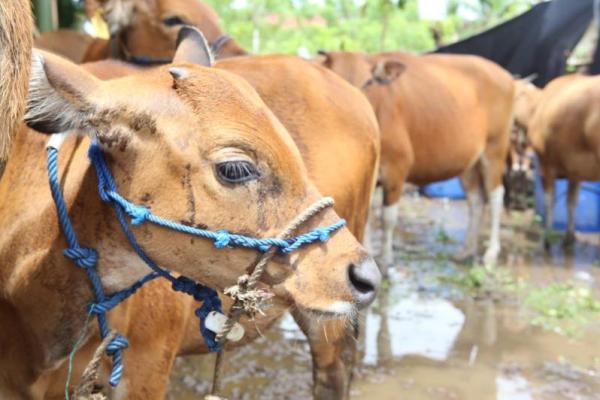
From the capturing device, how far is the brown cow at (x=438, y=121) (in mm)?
6980

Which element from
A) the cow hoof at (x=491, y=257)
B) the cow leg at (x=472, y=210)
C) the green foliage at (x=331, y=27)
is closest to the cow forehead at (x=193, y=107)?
the cow hoof at (x=491, y=257)

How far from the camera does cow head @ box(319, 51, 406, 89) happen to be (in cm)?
682

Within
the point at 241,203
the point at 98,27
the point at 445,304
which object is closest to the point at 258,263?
the point at 241,203

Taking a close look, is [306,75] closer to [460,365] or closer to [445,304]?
[460,365]

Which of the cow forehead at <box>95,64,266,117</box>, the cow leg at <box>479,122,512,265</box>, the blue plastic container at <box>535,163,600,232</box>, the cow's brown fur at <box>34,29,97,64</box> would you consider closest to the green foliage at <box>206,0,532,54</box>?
the blue plastic container at <box>535,163,600,232</box>

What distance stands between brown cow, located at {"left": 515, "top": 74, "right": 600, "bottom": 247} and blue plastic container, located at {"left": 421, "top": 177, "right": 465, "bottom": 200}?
3002 millimetres

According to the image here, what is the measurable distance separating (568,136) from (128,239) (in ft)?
26.4

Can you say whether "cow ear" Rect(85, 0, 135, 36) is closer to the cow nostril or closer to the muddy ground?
the muddy ground

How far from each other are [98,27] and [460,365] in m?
4.97

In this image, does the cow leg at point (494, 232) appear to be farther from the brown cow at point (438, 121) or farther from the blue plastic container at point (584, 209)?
the blue plastic container at point (584, 209)

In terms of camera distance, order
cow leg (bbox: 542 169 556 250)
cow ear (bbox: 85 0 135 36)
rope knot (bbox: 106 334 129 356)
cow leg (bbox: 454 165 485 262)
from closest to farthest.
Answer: rope knot (bbox: 106 334 129 356) < cow ear (bbox: 85 0 135 36) < cow leg (bbox: 454 165 485 262) < cow leg (bbox: 542 169 556 250)

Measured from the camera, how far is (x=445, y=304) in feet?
22.1

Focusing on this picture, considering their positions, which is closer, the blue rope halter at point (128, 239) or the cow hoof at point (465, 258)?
the blue rope halter at point (128, 239)

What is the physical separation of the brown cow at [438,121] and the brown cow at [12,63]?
207 inches
